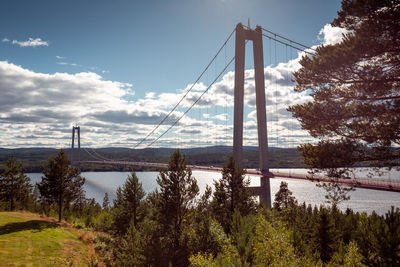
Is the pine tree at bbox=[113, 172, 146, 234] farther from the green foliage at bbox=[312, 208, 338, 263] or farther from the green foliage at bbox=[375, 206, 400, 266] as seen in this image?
the green foliage at bbox=[375, 206, 400, 266]

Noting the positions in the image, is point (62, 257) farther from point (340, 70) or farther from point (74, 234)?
point (340, 70)

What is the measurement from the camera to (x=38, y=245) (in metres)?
19.5

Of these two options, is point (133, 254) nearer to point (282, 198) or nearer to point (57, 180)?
point (57, 180)

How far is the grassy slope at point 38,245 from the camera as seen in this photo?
17.2 m

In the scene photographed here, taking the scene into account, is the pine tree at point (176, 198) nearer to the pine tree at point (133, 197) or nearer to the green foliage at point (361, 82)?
the pine tree at point (133, 197)

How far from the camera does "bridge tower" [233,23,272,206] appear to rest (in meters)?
32.6

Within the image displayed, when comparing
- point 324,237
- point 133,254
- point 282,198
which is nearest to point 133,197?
point 133,254

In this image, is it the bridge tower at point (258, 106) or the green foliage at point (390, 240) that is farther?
Answer: the bridge tower at point (258, 106)

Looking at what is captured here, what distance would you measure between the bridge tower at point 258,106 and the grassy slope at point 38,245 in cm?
1963

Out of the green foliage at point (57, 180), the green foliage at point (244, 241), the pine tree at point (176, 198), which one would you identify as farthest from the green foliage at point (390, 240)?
the green foliage at point (57, 180)

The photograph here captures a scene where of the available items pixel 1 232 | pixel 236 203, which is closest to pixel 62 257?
pixel 1 232

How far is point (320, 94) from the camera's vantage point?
49.1 feet

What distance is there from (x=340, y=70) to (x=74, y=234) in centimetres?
2703

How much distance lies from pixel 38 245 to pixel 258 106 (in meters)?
28.4
